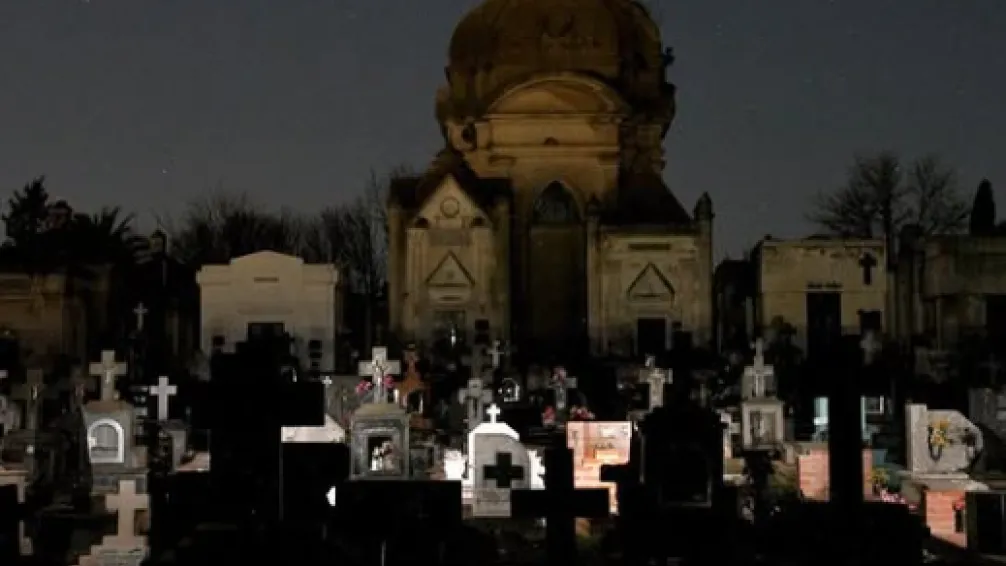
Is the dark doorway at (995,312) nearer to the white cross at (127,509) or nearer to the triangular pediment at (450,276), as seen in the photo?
the triangular pediment at (450,276)

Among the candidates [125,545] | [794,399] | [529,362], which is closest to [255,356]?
[125,545]

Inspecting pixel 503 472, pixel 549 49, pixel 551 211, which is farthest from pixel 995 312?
pixel 503 472

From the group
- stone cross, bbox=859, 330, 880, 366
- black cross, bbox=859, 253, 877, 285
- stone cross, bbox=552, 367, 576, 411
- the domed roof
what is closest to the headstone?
stone cross, bbox=859, 330, 880, 366

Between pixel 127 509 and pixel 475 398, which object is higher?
pixel 475 398

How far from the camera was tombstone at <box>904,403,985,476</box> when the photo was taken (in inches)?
693

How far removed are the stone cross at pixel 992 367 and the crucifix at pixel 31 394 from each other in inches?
512

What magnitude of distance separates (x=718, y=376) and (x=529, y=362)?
5.72 metres

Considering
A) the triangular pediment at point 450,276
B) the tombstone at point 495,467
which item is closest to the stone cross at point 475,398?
the tombstone at point 495,467

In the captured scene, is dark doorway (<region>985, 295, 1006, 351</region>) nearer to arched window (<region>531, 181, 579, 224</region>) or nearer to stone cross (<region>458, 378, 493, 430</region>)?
arched window (<region>531, 181, 579, 224</region>)

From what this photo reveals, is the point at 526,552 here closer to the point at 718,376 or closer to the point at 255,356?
the point at 255,356

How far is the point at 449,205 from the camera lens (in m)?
33.1

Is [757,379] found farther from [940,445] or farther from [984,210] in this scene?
[984,210]

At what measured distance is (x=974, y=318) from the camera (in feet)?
101

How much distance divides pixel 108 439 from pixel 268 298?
484 inches
